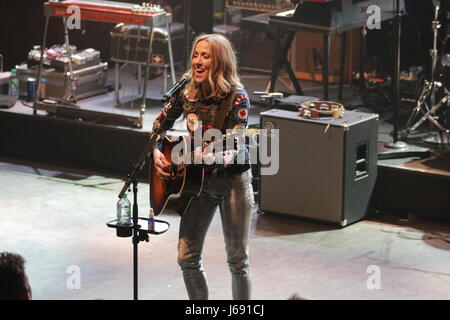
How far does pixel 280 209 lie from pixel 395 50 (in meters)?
1.69

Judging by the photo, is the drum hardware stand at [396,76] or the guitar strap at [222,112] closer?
the guitar strap at [222,112]

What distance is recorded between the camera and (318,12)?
27.0 feet

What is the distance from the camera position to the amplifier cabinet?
6.73m

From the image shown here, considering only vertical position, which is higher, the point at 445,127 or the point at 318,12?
the point at 318,12

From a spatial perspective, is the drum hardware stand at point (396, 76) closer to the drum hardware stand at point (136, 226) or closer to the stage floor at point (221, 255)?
the stage floor at point (221, 255)

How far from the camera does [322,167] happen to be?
6797 millimetres

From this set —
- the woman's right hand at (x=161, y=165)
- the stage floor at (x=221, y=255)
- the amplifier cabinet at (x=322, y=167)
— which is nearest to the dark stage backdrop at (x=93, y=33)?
the amplifier cabinet at (x=322, y=167)

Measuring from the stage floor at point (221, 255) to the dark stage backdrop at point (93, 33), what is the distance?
305cm

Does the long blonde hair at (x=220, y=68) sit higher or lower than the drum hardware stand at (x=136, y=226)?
higher

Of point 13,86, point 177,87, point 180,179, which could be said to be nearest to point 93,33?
point 13,86

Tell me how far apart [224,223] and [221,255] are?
182cm

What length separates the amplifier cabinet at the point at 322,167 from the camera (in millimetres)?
6734
